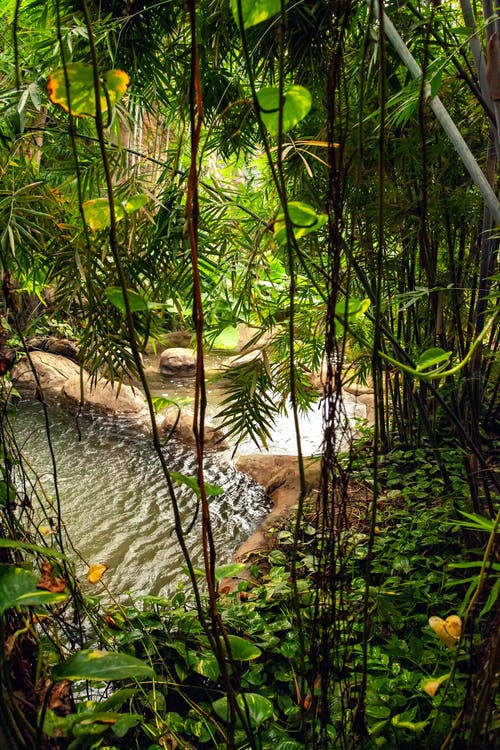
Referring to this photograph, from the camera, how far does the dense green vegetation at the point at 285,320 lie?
0.69m

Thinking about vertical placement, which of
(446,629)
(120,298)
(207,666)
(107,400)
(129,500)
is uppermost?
(120,298)

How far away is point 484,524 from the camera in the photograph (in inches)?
34.4

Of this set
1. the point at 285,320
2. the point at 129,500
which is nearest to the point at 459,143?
the point at 285,320

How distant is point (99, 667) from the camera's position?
59 cm

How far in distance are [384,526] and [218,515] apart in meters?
1.68

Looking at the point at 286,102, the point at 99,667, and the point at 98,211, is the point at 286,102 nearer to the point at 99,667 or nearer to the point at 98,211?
the point at 98,211

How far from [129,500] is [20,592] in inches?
141

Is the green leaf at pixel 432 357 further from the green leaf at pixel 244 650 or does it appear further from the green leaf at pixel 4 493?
the green leaf at pixel 4 493

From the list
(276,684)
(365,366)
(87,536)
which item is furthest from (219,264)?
(87,536)

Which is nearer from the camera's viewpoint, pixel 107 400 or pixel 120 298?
pixel 120 298

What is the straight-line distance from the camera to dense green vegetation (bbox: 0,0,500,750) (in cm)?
69

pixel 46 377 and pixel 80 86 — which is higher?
pixel 80 86

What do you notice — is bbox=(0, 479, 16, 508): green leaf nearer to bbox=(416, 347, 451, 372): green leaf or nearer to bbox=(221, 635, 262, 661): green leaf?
bbox=(221, 635, 262, 661): green leaf

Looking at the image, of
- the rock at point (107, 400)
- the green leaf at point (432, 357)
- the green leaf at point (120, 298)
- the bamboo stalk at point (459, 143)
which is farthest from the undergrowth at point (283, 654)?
the rock at point (107, 400)
